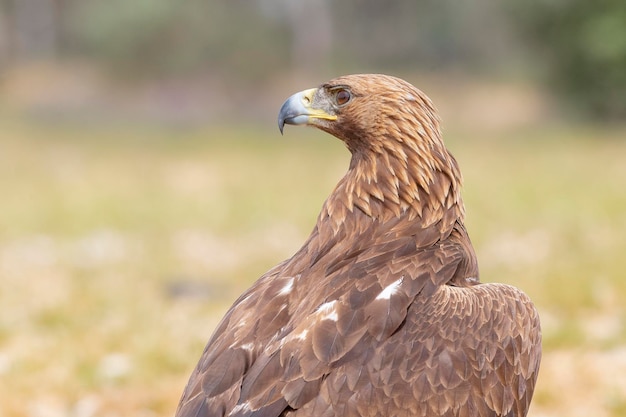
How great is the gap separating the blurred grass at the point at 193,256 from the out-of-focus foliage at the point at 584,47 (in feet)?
16.5

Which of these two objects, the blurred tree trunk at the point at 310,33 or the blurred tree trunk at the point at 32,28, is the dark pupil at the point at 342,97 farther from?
the blurred tree trunk at the point at 32,28

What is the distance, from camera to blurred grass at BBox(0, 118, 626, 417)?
6914mm

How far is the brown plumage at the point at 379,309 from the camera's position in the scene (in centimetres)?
379

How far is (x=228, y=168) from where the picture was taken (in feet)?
78.2

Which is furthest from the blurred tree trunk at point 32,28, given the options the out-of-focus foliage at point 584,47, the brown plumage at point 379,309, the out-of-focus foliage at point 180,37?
the brown plumage at point 379,309

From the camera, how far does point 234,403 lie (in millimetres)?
3879

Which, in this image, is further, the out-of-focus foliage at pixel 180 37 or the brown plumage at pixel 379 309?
the out-of-focus foliage at pixel 180 37

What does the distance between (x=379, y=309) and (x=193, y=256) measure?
835 cm

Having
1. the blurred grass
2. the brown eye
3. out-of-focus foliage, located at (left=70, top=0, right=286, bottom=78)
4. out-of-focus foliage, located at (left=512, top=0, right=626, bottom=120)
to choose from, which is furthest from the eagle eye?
out-of-focus foliage, located at (left=70, top=0, right=286, bottom=78)

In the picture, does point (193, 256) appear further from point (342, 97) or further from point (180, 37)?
point (180, 37)

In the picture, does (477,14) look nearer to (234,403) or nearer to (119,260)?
(119,260)

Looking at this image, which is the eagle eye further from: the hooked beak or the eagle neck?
the eagle neck

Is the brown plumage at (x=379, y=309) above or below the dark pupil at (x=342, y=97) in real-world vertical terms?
below

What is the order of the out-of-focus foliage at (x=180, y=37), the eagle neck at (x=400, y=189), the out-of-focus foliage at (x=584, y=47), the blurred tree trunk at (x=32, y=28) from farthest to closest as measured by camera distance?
the blurred tree trunk at (x=32, y=28), the out-of-focus foliage at (x=180, y=37), the out-of-focus foliage at (x=584, y=47), the eagle neck at (x=400, y=189)
